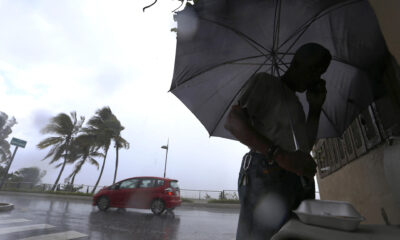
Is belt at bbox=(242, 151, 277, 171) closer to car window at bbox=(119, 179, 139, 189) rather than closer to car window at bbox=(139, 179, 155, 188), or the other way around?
car window at bbox=(139, 179, 155, 188)

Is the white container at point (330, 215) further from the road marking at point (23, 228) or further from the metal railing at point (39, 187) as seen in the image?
the metal railing at point (39, 187)

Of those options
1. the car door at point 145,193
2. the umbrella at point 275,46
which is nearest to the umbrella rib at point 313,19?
the umbrella at point 275,46

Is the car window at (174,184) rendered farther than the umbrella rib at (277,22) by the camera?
Yes

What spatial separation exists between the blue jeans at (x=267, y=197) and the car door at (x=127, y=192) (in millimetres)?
9223

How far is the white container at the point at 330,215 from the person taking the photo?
2.28ft

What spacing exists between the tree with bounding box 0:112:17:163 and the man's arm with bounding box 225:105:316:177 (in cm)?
4083

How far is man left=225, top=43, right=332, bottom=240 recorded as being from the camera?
1.26 meters

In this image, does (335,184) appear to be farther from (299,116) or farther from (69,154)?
(69,154)

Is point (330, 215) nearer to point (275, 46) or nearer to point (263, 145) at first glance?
point (263, 145)

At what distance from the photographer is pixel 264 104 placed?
1.41 metres

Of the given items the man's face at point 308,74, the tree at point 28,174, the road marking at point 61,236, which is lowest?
the road marking at point 61,236

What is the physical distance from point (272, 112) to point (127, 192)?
9703 millimetres

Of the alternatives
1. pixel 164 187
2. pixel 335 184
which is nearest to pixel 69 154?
pixel 164 187

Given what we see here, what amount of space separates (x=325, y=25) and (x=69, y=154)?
28.8 m
